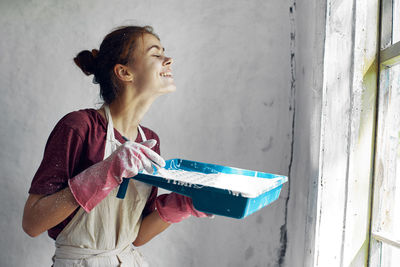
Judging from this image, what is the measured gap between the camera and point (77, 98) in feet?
4.90

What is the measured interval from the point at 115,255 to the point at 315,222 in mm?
607

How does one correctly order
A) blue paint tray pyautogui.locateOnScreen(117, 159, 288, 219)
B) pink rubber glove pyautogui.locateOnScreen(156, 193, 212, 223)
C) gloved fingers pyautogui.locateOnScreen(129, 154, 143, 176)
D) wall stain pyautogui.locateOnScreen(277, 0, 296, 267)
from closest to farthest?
1. blue paint tray pyautogui.locateOnScreen(117, 159, 288, 219)
2. gloved fingers pyautogui.locateOnScreen(129, 154, 143, 176)
3. pink rubber glove pyautogui.locateOnScreen(156, 193, 212, 223)
4. wall stain pyautogui.locateOnScreen(277, 0, 296, 267)

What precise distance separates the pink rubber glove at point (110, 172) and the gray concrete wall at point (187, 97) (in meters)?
0.61

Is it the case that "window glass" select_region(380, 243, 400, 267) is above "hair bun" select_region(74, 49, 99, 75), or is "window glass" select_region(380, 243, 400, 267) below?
below

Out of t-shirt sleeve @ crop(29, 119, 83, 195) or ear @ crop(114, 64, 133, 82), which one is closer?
t-shirt sleeve @ crop(29, 119, 83, 195)

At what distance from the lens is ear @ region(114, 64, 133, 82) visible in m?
1.15

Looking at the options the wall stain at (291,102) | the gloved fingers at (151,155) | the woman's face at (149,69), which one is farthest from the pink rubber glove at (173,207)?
the wall stain at (291,102)

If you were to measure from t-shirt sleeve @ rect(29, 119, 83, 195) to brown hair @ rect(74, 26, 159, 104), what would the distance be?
0.74ft

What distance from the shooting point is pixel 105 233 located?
1.03 metres

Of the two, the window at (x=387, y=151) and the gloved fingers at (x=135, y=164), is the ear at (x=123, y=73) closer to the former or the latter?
the gloved fingers at (x=135, y=164)

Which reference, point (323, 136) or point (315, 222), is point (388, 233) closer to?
point (315, 222)

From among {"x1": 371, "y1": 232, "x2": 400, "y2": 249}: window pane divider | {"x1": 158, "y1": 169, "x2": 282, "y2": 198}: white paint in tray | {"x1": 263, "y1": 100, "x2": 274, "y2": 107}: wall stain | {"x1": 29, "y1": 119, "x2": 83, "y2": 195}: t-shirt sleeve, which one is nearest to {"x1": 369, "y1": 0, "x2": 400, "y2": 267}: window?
{"x1": 371, "y1": 232, "x2": 400, "y2": 249}: window pane divider

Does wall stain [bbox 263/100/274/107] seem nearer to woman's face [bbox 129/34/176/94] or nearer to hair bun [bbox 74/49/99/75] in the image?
woman's face [bbox 129/34/176/94]

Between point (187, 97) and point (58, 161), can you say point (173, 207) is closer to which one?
point (58, 161)
